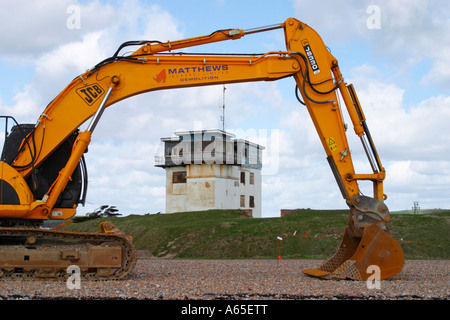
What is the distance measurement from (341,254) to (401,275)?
6.70ft

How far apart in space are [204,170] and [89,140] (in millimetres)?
33805

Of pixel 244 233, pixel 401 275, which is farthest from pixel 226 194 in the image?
pixel 401 275

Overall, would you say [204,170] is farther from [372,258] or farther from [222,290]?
[222,290]

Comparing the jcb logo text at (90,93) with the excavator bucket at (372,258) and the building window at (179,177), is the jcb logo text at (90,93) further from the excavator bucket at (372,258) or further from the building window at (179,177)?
the building window at (179,177)

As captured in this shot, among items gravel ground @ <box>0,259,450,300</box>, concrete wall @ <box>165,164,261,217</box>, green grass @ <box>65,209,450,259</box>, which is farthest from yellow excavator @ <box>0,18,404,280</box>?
concrete wall @ <box>165,164,261,217</box>

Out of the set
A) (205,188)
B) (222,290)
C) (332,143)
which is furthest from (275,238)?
(205,188)

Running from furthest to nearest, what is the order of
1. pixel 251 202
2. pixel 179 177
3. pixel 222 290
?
1. pixel 251 202
2. pixel 179 177
3. pixel 222 290

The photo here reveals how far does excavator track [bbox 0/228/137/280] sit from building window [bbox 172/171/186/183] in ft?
115

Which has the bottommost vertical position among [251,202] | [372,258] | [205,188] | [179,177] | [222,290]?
[222,290]

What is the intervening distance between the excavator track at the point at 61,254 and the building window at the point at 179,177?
115ft

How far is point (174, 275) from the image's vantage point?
12977mm

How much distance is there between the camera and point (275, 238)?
24234mm

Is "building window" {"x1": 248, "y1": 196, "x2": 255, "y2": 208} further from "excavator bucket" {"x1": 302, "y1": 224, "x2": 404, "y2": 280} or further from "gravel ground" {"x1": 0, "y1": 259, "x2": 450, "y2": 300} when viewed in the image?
"excavator bucket" {"x1": 302, "y1": 224, "x2": 404, "y2": 280}
